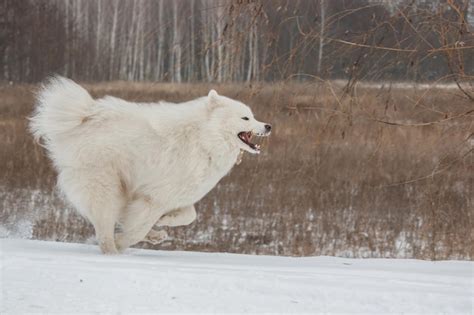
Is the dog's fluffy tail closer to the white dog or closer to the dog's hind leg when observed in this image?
the white dog

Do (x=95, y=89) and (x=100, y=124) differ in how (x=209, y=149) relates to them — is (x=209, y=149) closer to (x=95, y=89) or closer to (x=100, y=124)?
(x=100, y=124)

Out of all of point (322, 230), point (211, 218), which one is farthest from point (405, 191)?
point (211, 218)

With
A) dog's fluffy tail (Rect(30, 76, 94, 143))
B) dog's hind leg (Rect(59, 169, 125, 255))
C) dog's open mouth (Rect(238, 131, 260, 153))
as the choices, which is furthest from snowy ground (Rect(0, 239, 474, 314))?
dog's open mouth (Rect(238, 131, 260, 153))

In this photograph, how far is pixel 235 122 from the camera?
20.0ft

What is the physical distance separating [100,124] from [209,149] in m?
0.95

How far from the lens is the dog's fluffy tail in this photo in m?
5.90

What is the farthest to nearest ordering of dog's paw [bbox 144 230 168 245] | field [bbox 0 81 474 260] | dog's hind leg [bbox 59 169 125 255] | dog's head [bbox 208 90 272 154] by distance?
1. field [bbox 0 81 474 260]
2. dog's paw [bbox 144 230 168 245]
3. dog's head [bbox 208 90 272 154]
4. dog's hind leg [bbox 59 169 125 255]

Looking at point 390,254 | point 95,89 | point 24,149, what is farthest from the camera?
point 95,89

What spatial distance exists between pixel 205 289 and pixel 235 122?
8.78ft

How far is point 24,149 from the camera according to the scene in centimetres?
1189

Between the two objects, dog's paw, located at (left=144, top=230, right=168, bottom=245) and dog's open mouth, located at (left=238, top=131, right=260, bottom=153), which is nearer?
dog's open mouth, located at (left=238, top=131, right=260, bottom=153)

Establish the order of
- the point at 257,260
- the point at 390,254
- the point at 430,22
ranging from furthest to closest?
the point at 390,254 → the point at 257,260 → the point at 430,22

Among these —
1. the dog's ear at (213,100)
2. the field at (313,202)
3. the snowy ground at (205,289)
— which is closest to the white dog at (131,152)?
the dog's ear at (213,100)

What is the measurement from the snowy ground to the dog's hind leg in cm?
127
